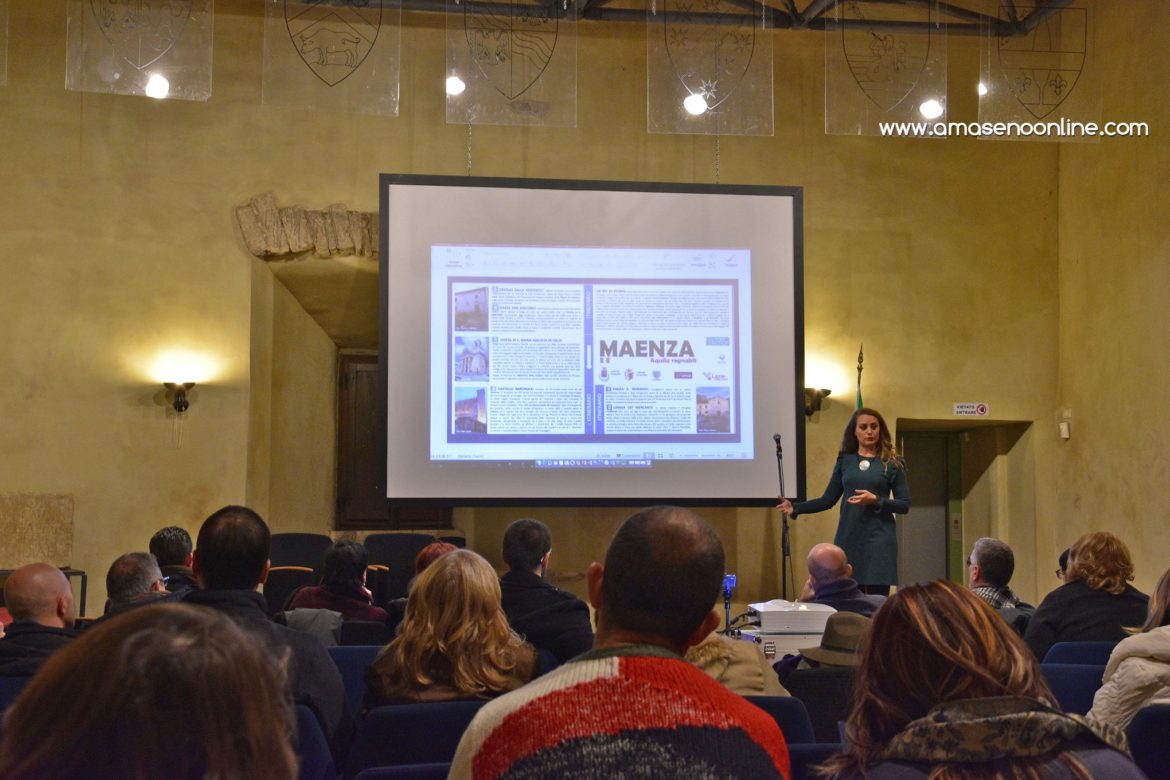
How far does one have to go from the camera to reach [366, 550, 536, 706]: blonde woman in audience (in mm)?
2479

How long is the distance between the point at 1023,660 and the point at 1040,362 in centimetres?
750

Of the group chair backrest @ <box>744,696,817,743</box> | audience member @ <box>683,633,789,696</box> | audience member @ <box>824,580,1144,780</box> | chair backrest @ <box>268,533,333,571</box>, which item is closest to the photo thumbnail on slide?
chair backrest @ <box>268,533,333,571</box>

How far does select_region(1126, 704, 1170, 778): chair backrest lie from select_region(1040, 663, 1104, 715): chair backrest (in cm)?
63

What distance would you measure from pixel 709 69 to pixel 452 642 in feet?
15.1

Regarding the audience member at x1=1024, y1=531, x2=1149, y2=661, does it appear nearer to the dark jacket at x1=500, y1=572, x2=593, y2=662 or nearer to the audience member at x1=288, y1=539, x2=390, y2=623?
the dark jacket at x1=500, y1=572, x2=593, y2=662

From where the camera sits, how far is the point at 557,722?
1070mm

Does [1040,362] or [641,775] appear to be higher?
[1040,362]

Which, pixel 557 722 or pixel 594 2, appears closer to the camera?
pixel 557 722

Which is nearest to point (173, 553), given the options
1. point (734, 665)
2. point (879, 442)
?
point (734, 665)

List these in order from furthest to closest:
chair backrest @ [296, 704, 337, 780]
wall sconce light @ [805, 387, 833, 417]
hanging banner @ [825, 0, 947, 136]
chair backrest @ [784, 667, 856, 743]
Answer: wall sconce light @ [805, 387, 833, 417] < hanging banner @ [825, 0, 947, 136] < chair backrest @ [784, 667, 856, 743] < chair backrest @ [296, 704, 337, 780]

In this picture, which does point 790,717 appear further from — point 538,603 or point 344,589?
point 344,589

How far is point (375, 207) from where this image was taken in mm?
7621

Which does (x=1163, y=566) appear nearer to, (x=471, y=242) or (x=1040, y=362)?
(x=1040, y=362)

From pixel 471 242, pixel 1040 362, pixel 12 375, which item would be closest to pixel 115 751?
pixel 471 242
